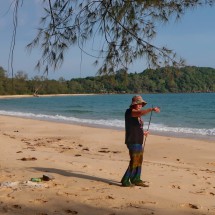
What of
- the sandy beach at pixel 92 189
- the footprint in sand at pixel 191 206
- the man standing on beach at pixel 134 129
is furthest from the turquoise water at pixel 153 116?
the footprint in sand at pixel 191 206

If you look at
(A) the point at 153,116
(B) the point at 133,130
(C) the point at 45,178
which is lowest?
(A) the point at 153,116

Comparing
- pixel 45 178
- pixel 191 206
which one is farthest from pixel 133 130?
pixel 45 178

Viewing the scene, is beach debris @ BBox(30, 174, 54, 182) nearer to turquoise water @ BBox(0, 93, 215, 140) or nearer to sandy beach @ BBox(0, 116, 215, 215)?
sandy beach @ BBox(0, 116, 215, 215)

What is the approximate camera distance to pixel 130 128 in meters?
5.49

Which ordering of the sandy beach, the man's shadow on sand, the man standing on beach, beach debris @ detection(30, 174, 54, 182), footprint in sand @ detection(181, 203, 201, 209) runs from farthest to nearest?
Result: the man's shadow on sand → beach debris @ detection(30, 174, 54, 182) → the man standing on beach → footprint in sand @ detection(181, 203, 201, 209) → the sandy beach

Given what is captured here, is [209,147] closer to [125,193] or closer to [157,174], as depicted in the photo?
[157,174]

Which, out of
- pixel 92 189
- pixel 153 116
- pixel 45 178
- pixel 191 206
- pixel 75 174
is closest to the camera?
pixel 191 206

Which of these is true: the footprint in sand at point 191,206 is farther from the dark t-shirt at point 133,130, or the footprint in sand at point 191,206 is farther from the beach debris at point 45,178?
the beach debris at point 45,178

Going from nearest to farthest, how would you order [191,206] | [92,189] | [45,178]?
[191,206]
[92,189]
[45,178]

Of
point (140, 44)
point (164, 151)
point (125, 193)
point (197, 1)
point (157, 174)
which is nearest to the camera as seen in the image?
point (197, 1)

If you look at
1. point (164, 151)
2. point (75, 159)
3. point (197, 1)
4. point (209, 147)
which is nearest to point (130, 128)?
point (197, 1)

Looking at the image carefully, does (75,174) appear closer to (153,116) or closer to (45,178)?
(45,178)

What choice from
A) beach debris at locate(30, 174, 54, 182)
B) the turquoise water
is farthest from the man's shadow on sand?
the turquoise water

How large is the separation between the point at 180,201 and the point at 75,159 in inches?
149
